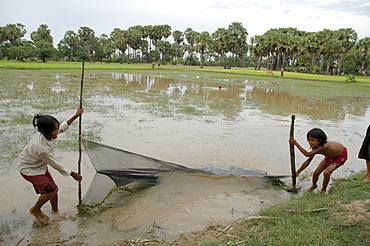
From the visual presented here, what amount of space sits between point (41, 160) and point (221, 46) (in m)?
60.4

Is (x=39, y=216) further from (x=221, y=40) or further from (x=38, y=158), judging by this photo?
(x=221, y=40)

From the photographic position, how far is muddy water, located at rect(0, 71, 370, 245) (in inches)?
124

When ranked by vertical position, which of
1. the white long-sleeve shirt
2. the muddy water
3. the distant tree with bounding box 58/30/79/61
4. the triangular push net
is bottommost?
the muddy water

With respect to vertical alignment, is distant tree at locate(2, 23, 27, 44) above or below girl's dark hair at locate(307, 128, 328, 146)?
above

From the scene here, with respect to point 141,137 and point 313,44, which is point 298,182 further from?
point 313,44

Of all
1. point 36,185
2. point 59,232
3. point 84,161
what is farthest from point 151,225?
point 84,161

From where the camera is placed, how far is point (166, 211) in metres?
3.48

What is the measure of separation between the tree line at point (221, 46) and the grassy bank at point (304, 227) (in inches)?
1902

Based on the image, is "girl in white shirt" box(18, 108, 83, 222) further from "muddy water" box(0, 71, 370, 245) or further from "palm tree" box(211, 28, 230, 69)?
"palm tree" box(211, 28, 230, 69)

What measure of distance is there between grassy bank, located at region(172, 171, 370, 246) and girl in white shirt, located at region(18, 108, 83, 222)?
1575mm

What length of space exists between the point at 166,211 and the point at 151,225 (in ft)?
1.29

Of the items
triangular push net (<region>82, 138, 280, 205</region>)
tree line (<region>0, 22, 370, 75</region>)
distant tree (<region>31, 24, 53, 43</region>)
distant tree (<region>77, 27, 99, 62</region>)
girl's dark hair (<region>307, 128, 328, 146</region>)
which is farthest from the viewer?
distant tree (<region>31, 24, 53, 43</region>)

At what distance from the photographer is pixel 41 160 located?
10.0ft

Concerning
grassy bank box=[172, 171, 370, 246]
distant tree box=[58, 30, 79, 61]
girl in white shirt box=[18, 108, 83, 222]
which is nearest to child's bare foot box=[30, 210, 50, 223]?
girl in white shirt box=[18, 108, 83, 222]
